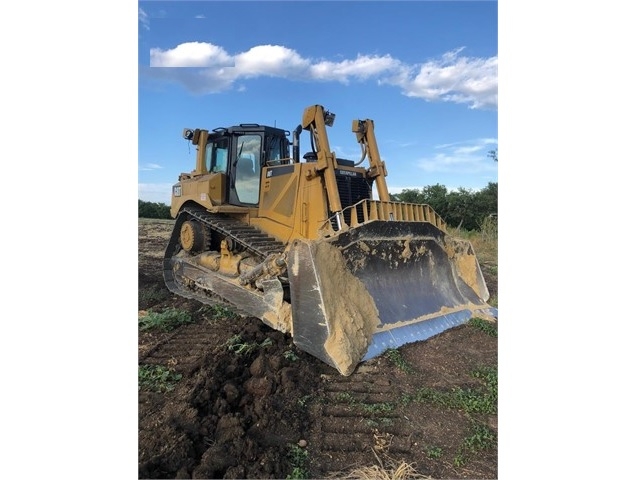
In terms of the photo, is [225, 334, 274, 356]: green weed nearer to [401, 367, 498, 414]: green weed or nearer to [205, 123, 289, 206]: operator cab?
[401, 367, 498, 414]: green weed

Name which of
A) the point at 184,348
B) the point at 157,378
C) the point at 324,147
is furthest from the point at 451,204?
the point at 157,378

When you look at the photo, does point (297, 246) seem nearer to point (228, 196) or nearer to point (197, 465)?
point (197, 465)

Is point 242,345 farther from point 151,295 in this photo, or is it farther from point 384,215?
point 151,295

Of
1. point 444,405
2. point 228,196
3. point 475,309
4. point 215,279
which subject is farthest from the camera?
point 228,196

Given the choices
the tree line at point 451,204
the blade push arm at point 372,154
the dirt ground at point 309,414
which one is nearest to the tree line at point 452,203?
the tree line at point 451,204

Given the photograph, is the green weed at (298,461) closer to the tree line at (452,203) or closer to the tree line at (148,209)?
the tree line at (148,209)

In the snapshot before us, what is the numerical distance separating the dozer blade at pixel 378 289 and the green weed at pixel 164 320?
2115 mm

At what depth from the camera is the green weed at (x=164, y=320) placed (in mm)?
5090

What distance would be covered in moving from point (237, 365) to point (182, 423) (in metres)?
0.98

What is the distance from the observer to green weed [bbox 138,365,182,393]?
3572 mm

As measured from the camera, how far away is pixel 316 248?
380cm

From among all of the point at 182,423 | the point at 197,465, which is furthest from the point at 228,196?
the point at 197,465

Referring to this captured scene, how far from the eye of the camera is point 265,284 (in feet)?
14.5

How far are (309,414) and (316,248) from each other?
1351mm
